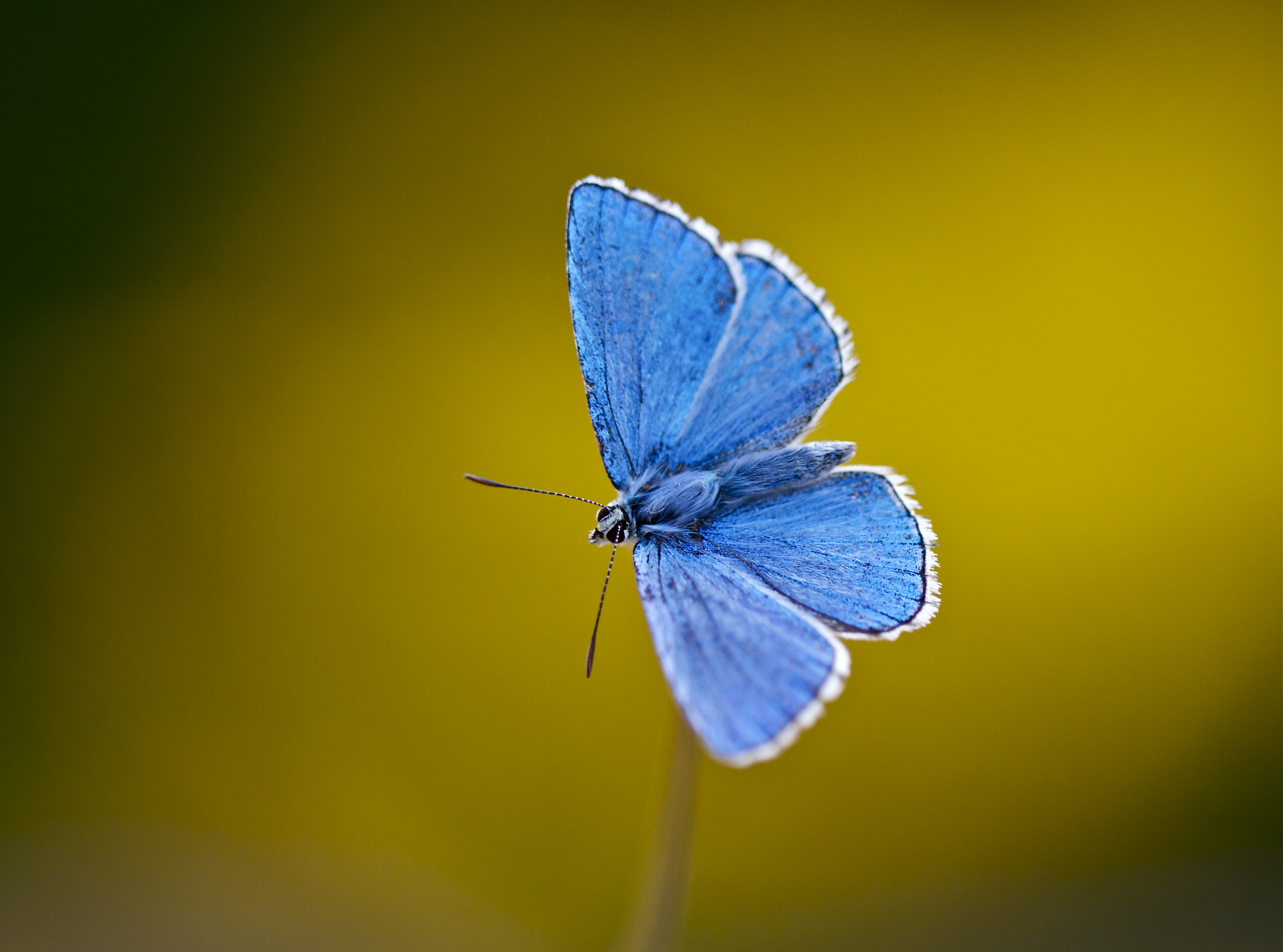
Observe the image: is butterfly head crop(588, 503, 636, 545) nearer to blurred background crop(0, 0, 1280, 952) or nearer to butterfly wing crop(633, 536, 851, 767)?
butterfly wing crop(633, 536, 851, 767)

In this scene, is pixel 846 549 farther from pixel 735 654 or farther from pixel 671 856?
pixel 671 856

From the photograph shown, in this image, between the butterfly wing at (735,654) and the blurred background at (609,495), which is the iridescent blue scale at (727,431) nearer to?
the butterfly wing at (735,654)

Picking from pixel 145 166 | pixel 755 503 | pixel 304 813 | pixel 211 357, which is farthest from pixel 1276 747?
pixel 145 166

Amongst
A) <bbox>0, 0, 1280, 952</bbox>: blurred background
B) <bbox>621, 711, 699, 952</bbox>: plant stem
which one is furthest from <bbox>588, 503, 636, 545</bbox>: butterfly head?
<bbox>0, 0, 1280, 952</bbox>: blurred background

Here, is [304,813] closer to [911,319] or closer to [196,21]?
[911,319]

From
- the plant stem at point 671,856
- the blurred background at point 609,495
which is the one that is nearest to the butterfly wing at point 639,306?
the plant stem at point 671,856

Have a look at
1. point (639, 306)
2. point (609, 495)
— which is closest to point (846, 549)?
point (639, 306)

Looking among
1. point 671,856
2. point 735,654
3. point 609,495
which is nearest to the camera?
point 671,856
